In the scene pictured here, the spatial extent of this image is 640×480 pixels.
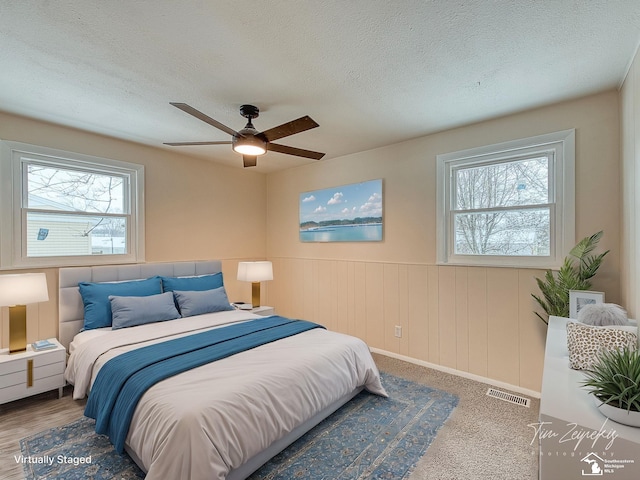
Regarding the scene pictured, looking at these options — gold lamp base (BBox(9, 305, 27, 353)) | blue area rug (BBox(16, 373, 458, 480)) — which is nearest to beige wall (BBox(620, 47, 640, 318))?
blue area rug (BBox(16, 373, 458, 480))

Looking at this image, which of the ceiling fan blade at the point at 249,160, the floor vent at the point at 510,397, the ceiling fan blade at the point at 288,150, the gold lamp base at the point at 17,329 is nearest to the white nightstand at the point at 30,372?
the gold lamp base at the point at 17,329

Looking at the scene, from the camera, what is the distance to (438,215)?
3330 mm

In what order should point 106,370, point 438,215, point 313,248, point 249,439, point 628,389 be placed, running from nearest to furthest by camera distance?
point 628,389, point 249,439, point 106,370, point 438,215, point 313,248

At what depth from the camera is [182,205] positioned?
4.08 metres

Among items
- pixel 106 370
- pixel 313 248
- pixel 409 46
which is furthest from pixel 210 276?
pixel 409 46

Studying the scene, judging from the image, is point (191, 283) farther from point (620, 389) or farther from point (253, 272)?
point (620, 389)

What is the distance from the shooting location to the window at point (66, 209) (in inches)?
113

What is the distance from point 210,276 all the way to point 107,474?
2.28 metres

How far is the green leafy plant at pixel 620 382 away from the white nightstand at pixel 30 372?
3688mm

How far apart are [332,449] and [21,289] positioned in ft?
9.18

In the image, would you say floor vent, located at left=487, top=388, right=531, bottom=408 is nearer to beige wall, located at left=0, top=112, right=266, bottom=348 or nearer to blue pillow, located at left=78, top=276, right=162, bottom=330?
beige wall, located at left=0, top=112, right=266, bottom=348

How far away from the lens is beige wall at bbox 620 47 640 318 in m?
1.89

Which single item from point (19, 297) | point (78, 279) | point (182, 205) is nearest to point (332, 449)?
point (19, 297)

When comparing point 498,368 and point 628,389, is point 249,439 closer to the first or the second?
point 628,389
